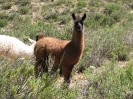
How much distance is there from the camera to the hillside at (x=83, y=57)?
356 cm

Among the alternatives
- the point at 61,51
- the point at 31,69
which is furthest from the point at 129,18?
the point at 31,69

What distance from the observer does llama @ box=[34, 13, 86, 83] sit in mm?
6676

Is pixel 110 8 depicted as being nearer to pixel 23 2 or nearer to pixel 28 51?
pixel 23 2

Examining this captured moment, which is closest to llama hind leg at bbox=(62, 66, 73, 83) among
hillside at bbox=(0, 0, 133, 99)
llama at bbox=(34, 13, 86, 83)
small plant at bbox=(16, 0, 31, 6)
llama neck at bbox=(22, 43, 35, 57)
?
llama at bbox=(34, 13, 86, 83)

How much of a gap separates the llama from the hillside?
0.39m

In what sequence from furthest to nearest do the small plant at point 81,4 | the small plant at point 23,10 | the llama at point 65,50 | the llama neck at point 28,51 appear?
the small plant at point 81,4, the small plant at point 23,10, the llama at point 65,50, the llama neck at point 28,51

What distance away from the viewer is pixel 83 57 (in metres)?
8.69

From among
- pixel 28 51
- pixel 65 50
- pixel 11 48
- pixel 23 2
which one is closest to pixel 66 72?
pixel 65 50

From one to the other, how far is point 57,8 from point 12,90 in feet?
62.3

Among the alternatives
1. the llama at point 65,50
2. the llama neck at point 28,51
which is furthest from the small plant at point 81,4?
the llama neck at point 28,51

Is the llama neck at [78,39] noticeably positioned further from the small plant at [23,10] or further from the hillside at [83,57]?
the small plant at [23,10]

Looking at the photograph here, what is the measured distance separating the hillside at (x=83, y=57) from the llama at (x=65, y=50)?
1.28 ft

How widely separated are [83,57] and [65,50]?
2000 mm

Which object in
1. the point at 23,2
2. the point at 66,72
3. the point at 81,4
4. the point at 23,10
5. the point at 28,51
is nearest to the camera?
the point at 28,51
